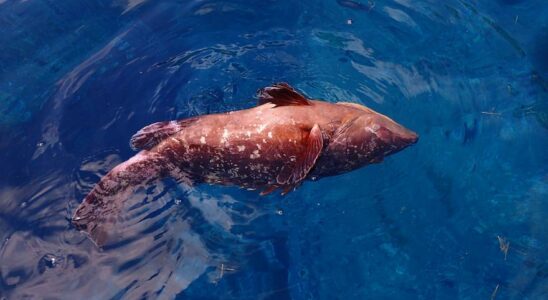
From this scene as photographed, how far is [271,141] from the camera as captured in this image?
405 cm

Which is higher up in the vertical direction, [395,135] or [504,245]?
[395,135]

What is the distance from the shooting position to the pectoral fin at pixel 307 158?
12.0 feet

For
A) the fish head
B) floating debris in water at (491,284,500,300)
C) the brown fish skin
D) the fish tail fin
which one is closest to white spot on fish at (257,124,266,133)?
the brown fish skin

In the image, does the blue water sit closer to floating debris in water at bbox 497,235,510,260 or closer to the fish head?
floating debris in water at bbox 497,235,510,260

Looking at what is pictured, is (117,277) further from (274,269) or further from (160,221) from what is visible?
(274,269)

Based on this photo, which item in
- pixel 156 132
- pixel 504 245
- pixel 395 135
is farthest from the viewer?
pixel 504 245

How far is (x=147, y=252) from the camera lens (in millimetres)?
5086

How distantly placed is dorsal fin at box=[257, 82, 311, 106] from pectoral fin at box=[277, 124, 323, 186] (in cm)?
33

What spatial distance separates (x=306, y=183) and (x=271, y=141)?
1632 mm

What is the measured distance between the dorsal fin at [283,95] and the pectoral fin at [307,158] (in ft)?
1.08

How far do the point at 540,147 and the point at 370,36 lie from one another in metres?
2.88

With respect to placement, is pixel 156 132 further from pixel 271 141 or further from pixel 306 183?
pixel 306 183

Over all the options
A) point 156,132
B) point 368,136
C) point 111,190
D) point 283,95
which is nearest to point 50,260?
point 111,190

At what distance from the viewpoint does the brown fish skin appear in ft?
13.3
